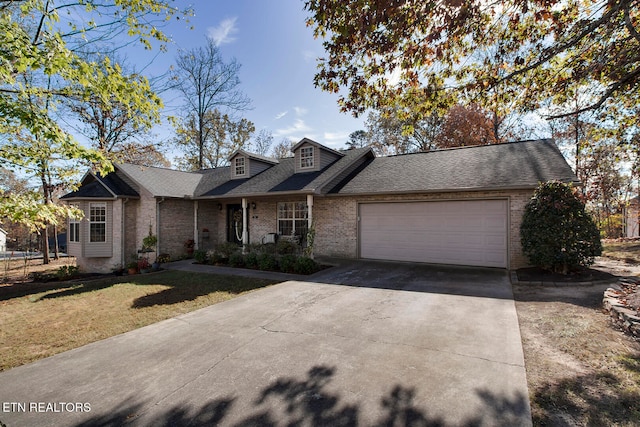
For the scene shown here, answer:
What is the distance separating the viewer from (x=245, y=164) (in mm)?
16000

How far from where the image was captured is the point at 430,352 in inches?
156

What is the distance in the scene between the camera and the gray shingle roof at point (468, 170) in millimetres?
9602

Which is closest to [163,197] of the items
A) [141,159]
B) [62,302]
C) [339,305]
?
[62,302]

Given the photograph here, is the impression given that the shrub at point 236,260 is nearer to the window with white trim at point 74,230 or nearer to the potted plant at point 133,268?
the potted plant at point 133,268

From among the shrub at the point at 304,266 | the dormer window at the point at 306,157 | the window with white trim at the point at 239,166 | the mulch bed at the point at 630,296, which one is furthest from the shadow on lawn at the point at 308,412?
the window with white trim at the point at 239,166

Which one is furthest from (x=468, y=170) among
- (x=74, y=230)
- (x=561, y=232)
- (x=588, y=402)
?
(x=74, y=230)

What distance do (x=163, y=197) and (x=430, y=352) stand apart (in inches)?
504

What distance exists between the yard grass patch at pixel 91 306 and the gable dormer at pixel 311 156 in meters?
6.80

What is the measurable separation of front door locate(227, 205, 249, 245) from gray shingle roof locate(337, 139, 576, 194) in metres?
5.87

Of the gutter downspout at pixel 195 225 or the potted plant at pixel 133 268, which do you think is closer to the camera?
the potted plant at pixel 133 268

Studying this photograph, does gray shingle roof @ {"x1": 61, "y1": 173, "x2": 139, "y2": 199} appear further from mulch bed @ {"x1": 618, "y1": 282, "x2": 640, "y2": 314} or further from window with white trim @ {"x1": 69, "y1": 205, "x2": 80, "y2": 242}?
mulch bed @ {"x1": 618, "y1": 282, "x2": 640, "y2": 314}

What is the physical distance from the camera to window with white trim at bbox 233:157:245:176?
53.0ft

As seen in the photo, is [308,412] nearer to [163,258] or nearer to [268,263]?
[268,263]

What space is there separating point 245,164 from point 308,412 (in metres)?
14.5
